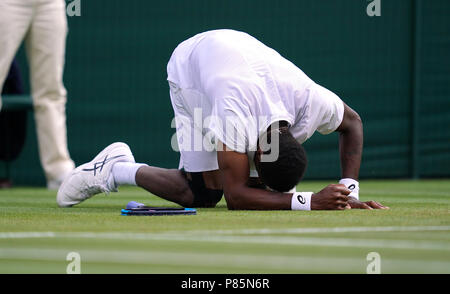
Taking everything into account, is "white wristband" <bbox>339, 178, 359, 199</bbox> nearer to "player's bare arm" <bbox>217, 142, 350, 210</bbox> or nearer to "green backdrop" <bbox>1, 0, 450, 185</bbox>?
"player's bare arm" <bbox>217, 142, 350, 210</bbox>

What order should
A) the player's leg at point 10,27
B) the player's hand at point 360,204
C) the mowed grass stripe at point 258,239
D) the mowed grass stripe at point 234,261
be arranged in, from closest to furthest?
1. the mowed grass stripe at point 234,261
2. the mowed grass stripe at point 258,239
3. the player's hand at point 360,204
4. the player's leg at point 10,27

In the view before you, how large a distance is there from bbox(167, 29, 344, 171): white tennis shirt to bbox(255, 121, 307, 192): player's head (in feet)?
0.24

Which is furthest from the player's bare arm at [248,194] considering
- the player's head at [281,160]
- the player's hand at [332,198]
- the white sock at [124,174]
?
the white sock at [124,174]

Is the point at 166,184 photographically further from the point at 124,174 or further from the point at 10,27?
the point at 10,27

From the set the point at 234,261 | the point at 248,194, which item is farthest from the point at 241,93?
the point at 234,261

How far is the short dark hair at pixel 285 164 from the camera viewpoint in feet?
18.4

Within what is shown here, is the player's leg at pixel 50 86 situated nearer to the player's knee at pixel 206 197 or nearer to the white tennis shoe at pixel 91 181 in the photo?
the white tennis shoe at pixel 91 181

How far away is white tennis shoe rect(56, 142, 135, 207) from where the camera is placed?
645cm

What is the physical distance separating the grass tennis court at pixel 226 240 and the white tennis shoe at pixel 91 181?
12cm

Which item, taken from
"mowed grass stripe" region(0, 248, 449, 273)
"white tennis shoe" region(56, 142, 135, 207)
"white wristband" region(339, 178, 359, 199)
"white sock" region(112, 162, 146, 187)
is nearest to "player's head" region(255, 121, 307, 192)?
"white wristband" region(339, 178, 359, 199)

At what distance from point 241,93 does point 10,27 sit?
4.00m

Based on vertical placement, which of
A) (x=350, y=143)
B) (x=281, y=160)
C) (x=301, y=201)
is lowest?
(x=301, y=201)

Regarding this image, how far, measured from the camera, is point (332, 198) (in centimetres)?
580
